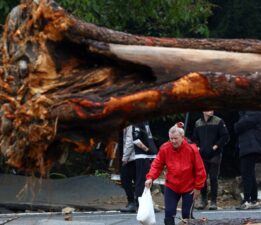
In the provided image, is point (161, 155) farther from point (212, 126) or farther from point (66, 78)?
point (66, 78)

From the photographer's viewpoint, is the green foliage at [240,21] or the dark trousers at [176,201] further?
the green foliage at [240,21]

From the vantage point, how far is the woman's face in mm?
11969

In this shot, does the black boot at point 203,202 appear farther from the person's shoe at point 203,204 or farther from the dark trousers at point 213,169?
the dark trousers at point 213,169

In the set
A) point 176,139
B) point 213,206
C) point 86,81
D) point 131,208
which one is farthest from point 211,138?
point 86,81

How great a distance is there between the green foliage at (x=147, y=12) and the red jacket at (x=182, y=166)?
4.00m

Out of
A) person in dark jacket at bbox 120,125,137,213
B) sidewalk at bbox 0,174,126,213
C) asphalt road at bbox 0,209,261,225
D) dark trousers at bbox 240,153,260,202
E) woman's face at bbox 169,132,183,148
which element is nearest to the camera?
woman's face at bbox 169,132,183,148

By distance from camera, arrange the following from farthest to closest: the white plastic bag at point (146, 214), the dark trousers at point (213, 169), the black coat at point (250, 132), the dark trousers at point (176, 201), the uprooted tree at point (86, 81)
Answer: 1. the dark trousers at point (213, 169)
2. the black coat at point (250, 132)
3. the dark trousers at point (176, 201)
4. the white plastic bag at point (146, 214)
5. the uprooted tree at point (86, 81)

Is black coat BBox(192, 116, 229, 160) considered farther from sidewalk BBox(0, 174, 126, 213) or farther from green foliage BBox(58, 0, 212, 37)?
green foliage BBox(58, 0, 212, 37)

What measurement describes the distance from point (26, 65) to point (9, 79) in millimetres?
130

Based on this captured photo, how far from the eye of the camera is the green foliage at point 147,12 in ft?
52.4

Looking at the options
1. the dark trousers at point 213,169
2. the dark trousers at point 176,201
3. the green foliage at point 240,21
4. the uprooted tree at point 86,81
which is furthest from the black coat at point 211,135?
the uprooted tree at point 86,81

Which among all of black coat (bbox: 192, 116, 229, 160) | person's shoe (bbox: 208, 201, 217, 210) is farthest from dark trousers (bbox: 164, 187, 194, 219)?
person's shoe (bbox: 208, 201, 217, 210)

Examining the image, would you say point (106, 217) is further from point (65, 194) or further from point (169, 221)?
point (65, 194)

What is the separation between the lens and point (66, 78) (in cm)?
629
